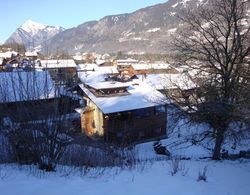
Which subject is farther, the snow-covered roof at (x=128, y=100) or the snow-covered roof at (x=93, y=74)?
the snow-covered roof at (x=93, y=74)

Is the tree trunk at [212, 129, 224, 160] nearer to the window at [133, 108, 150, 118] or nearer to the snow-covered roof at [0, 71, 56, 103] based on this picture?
the snow-covered roof at [0, 71, 56, 103]

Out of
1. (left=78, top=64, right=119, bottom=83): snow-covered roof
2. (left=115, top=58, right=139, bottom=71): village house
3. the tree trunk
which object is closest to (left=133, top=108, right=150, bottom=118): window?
the tree trunk

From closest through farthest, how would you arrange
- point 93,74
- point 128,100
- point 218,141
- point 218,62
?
point 218,62 < point 218,141 < point 128,100 < point 93,74

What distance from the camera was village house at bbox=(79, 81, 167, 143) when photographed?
27.3 meters

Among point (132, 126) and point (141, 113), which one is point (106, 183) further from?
point (141, 113)

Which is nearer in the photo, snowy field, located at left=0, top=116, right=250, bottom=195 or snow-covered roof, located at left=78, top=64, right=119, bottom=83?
snowy field, located at left=0, top=116, right=250, bottom=195

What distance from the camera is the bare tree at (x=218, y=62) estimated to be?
15625mm

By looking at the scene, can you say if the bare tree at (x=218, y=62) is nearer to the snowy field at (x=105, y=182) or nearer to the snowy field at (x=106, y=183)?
the snowy field at (x=105, y=182)

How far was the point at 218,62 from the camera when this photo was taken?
54.9 ft

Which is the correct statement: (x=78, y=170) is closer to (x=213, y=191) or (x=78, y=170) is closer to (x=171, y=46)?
(x=213, y=191)

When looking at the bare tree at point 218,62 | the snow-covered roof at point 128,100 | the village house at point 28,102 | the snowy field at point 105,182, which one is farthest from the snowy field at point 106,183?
the snow-covered roof at point 128,100

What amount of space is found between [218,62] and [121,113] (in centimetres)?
1268

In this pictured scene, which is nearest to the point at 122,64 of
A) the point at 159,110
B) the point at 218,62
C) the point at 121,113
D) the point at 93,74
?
the point at 93,74

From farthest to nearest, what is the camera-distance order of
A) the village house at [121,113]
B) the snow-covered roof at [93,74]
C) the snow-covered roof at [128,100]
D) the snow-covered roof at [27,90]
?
1. the snow-covered roof at [93,74]
2. the village house at [121,113]
3. the snow-covered roof at [128,100]
4. the snow-covered roof at [27,90]
